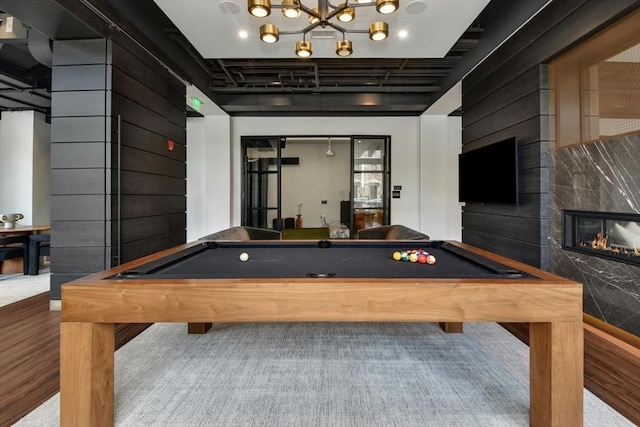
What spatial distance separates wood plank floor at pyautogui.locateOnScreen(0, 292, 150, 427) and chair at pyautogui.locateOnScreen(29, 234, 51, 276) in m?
1.47

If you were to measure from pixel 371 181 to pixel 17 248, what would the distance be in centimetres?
593

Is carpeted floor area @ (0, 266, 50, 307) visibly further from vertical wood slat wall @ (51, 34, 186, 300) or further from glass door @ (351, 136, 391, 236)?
glass door @ (351, 136, 391, 236)

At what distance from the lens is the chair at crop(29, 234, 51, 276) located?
445 cm

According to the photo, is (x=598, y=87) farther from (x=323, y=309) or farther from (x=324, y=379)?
(x=324, y=379)

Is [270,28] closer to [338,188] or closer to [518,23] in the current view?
[518,23]

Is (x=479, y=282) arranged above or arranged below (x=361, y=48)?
below

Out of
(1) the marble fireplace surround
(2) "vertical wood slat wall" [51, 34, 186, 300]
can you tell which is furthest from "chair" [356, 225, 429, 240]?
(2) "vertical wood slat wall" [51, 34, 186, 300]

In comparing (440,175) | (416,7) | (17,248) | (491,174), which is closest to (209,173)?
(17,248)

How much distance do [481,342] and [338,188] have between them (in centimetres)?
844

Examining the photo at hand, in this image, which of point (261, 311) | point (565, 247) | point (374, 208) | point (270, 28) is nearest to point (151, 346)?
point (261, 311)

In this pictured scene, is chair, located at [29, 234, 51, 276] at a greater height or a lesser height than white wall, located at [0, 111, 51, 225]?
lesser

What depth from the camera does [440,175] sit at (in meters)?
6.27

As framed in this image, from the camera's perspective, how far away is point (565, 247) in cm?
280

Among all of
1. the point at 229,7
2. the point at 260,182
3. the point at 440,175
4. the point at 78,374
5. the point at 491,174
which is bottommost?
the point at 78,374
